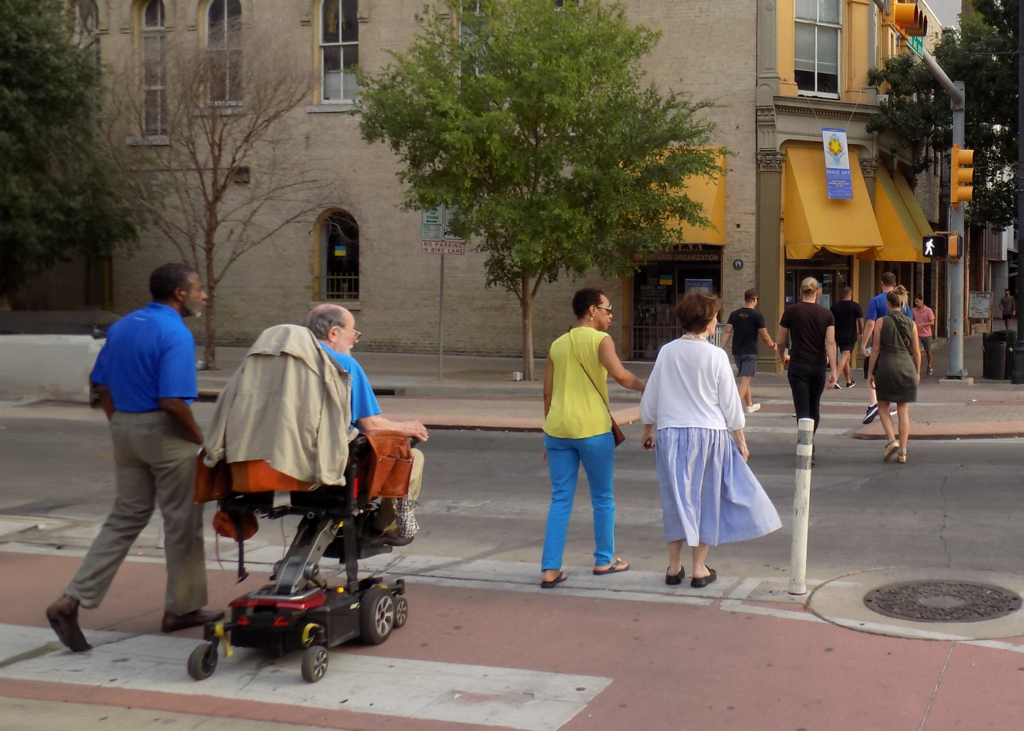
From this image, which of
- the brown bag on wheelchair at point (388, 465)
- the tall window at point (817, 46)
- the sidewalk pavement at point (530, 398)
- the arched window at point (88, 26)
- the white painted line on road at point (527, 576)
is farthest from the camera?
the arched window at point (88, 26)

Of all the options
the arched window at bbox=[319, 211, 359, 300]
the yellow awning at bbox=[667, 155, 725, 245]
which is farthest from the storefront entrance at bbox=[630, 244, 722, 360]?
the arched window at bbox=[319, 211, 359, 300]

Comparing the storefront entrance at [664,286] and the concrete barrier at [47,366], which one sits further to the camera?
the storefront entrance at [664,286]

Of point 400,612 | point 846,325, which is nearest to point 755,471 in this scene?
point 400,612

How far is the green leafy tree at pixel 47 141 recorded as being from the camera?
24.6 meters

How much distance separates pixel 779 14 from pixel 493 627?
2107 cm

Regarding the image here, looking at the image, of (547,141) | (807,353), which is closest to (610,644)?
(807,353)

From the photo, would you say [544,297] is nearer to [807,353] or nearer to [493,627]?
[807,353]

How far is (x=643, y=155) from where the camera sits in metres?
20.4

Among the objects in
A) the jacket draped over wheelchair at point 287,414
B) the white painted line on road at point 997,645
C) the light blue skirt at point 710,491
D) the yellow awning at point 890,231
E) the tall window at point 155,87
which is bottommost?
the white painted line on road at point 997,645

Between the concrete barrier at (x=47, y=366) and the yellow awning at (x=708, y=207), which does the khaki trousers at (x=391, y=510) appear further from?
the yellow awning at (x=708, y=207)

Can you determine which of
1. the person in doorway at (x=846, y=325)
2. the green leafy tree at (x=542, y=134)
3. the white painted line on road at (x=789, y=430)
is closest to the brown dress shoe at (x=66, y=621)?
the white painted line on road at (x=789, y=430)

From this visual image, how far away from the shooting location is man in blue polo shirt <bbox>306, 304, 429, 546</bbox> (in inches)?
219

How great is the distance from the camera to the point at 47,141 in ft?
83.2

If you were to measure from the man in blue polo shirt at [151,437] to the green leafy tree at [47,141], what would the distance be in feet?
66.1
